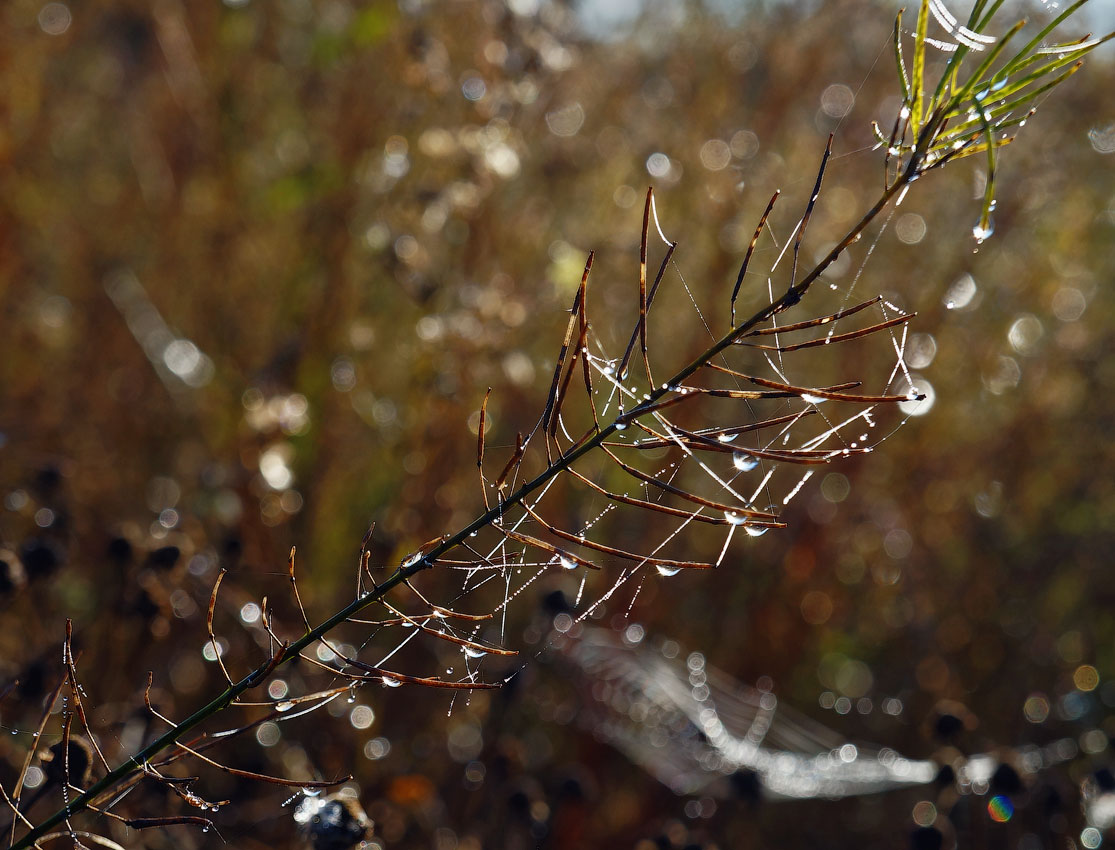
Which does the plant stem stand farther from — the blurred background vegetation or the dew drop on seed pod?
the blurred background vegetation

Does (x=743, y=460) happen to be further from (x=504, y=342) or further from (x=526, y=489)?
(x=504, y=342)

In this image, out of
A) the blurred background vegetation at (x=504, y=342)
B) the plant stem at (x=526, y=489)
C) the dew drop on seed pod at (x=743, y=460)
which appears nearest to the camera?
the plant stem at (x=526, y=489)

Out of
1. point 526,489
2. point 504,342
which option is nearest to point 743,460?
point 526,489

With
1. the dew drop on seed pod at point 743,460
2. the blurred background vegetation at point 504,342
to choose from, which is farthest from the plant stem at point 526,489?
the blurred background vegetation at point 504,342

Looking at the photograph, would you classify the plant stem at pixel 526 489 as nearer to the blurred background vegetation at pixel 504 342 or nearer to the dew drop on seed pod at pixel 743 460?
the dew drop on seed pod at pixel 743 460

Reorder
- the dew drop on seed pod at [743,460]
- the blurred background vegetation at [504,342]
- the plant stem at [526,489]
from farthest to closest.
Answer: the blurred background vegetation at [504,342], the dew drop on seed pod at [743,460], the plant stem at [526,489]

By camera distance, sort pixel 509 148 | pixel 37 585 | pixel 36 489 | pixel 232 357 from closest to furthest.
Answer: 1. pixel 37 585
2. pixel 36 489
3. pixel 509 148
4. pixel 232 357

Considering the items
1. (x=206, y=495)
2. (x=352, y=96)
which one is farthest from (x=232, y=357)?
(x=352, y=96)

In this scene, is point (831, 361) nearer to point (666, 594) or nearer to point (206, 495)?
point (666, 594)

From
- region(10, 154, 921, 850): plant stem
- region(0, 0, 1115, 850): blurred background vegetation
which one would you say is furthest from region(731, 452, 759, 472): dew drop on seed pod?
region(0, 0, 1115, 850): blurred background vegetation
